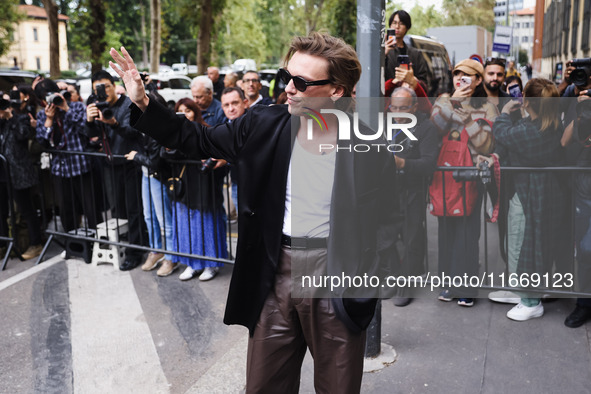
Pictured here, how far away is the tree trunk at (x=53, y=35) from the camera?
2491cm

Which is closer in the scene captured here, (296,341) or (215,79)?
(296,341)

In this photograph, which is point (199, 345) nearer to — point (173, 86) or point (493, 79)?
point (493, 79)

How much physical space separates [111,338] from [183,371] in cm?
84

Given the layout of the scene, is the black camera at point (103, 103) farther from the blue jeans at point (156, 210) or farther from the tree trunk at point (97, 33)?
the tree trunk at point (97, 33)

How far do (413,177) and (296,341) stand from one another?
2557 millimetres

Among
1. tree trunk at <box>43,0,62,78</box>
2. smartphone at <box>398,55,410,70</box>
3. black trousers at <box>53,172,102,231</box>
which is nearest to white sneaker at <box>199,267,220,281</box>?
black trousers at <box>53,172,102,231</box>

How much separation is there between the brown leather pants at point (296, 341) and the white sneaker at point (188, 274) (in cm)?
345

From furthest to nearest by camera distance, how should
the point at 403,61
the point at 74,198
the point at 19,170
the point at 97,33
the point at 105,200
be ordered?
the point at 97,33 → the point at 74,198 → the point at 19,170 → the point at 105,200 → the point at 403,61

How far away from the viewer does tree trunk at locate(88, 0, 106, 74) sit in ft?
72.8

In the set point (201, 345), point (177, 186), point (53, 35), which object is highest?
point (53, 35)

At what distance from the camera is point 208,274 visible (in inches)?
235

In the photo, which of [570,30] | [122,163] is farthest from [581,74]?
[570,30]

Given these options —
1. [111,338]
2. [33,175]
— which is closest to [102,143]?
[33,175]

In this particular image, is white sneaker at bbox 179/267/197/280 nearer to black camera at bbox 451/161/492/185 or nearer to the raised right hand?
black camera at bbox 451/161/492/185
